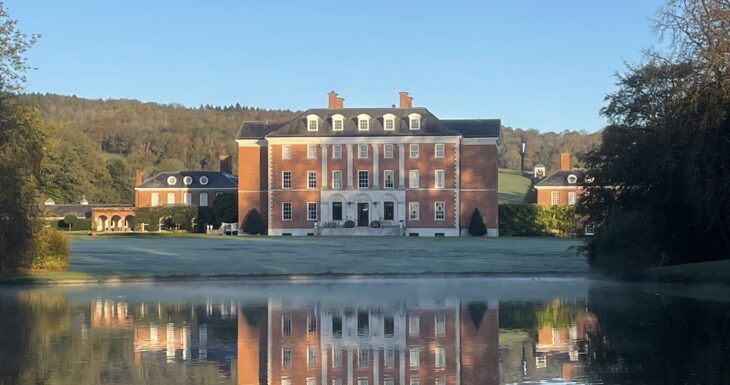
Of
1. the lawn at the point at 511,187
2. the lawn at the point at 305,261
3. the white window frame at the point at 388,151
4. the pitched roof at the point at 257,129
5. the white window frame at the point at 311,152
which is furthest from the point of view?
the lawn at the point at 511,187

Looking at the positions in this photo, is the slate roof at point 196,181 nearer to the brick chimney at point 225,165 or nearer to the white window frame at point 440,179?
the brick chimney at point 225,165

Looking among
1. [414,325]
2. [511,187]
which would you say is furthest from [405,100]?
[414,325]

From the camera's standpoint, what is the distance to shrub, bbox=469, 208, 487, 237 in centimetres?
7444

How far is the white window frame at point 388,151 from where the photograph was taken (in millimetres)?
76125

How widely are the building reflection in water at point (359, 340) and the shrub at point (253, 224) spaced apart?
55508 millimetres

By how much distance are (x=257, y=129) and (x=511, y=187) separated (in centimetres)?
4902

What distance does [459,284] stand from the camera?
2755 cm

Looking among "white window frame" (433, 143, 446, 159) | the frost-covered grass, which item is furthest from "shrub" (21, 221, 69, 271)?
"white window frame" (433, 143, 446, 159)

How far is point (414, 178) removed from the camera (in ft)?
250

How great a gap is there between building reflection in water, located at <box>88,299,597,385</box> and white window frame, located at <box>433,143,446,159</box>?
181ft

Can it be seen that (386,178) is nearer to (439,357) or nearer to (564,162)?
(564,162)

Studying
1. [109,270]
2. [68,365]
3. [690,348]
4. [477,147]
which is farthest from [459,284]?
[477,147]

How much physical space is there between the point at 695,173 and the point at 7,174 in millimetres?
19485

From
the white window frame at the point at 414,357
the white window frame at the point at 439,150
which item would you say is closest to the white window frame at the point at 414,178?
the white window frame at the point at 439,150
